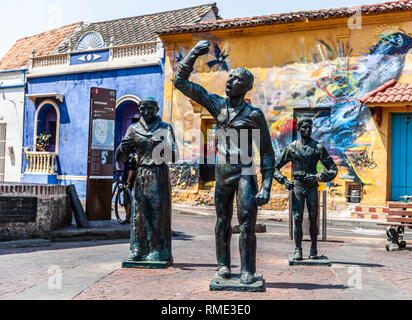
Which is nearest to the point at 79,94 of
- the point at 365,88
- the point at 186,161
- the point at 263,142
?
the point at 186,161

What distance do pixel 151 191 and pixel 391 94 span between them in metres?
9.54

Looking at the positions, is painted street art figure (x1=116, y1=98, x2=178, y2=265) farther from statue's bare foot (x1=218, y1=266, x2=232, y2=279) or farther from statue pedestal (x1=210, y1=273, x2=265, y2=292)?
statue pedestal (x1=210, y1=273, x2=265, y2=292)

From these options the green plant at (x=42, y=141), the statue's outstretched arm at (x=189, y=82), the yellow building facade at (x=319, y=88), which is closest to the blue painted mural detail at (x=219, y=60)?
the yellow building facade at (x=319, y=88)

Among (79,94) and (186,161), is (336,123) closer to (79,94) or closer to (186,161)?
(186,161)

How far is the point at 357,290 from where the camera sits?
510cm

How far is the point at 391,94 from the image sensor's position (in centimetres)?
1364

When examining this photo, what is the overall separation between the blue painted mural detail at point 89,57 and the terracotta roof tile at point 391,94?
10252 millimetres

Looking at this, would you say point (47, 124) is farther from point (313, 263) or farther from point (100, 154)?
point (313, 263)

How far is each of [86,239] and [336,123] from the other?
8800 millimetres

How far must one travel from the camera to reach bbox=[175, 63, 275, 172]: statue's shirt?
4879 mm

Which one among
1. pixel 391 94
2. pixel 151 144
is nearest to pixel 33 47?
pixel 391 94

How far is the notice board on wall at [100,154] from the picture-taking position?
32.2ft

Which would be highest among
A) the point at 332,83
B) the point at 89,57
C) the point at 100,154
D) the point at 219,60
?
the point at 89,57

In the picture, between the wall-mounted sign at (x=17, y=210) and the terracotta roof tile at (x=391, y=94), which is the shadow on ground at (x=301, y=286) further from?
the terracotta roof tile at (x=391, y=94)
